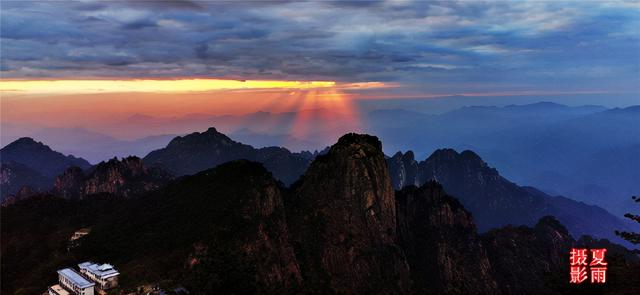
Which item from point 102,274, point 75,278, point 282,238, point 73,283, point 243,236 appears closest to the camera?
point 73,283

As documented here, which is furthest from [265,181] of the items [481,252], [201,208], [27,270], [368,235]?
[481,252]

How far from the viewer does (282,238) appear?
9481 centimetres

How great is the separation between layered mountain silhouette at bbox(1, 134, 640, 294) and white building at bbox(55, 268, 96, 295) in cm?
548

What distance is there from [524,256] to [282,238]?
113m

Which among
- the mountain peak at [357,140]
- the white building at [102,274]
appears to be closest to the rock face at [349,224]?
the mountain peak at [357,140]

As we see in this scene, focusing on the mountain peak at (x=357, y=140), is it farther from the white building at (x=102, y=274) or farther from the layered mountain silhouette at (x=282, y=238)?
the white building at (x=102, y=274)

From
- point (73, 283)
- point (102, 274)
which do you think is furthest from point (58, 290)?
point (102, 274)

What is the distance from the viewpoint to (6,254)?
9262 centimetres

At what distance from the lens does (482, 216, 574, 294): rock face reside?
479ft

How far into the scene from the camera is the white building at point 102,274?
71.1 m

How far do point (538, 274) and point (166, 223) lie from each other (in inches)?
5269

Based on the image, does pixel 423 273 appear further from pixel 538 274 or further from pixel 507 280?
pixel 538 274

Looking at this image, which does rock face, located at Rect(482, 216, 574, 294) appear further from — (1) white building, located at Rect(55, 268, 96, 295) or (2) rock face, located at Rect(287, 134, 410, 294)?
(1) white building, located at Rect(55, 268, 96, 295)

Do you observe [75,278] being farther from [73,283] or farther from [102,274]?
[102,274]
